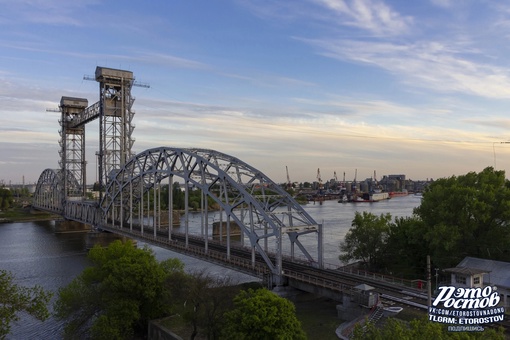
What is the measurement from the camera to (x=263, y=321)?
78.7 feet

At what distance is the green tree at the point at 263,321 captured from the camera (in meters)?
23.8

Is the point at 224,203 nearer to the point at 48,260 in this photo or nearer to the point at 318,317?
the point at 318,317

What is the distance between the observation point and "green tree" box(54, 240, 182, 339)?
32.6 metres

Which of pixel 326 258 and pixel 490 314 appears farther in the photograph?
pixel 326 258

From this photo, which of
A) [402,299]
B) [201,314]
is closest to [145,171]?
[201,314]

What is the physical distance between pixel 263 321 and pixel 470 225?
26.6m

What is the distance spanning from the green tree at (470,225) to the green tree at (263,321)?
21529mm

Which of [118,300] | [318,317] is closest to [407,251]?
[318,317]

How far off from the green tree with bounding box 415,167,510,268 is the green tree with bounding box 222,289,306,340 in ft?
70.6

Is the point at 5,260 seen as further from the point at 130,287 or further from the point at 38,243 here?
the point at 130,287

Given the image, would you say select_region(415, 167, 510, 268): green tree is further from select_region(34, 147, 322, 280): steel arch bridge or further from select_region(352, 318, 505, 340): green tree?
select_region(352, 318, 505, 340): green tree

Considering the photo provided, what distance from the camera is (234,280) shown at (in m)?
50.2

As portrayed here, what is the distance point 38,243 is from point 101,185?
1614 cm

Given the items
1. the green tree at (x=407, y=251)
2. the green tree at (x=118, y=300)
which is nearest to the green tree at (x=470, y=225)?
the green tree at (x=407, y=251)
